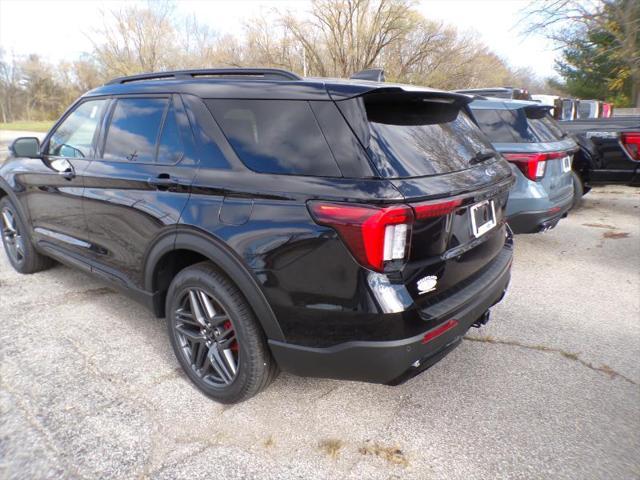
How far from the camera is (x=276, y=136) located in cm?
212

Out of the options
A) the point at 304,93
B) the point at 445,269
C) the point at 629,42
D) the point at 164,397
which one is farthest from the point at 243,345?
the point at 629,42

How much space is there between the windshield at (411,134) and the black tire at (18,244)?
379 cm

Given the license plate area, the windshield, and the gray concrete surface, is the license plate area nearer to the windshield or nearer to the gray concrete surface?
the windshield

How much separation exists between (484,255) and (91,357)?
8.74 ft

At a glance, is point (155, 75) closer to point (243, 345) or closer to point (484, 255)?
point (243, 345)

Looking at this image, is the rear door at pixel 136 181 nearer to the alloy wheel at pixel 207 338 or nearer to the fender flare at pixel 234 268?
the fender flare at pixel 234 268

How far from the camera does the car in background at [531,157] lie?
4.33 m

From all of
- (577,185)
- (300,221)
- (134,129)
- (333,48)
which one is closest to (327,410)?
(300,221)

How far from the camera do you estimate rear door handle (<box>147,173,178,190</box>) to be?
2.47m

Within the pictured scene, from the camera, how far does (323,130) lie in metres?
1.98

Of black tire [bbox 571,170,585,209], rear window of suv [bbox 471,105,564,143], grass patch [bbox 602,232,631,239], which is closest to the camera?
rear window of suv [bbox 471,105,564,143]

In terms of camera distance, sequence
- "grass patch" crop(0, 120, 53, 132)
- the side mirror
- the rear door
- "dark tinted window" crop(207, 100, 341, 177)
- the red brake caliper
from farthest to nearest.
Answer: "grass patch" crop(0, 120, 53, 132), the side mirror, the rear door, the red brake caliper, "dark tinted window" crop(207, 100, 341, 177)

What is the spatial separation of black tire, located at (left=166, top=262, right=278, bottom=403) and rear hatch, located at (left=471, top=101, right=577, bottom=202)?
11.3 ft

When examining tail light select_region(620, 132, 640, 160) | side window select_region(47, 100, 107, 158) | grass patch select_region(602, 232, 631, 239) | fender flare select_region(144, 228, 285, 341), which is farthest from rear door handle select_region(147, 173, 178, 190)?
tail light select_region(620, 132, 640, 160)
